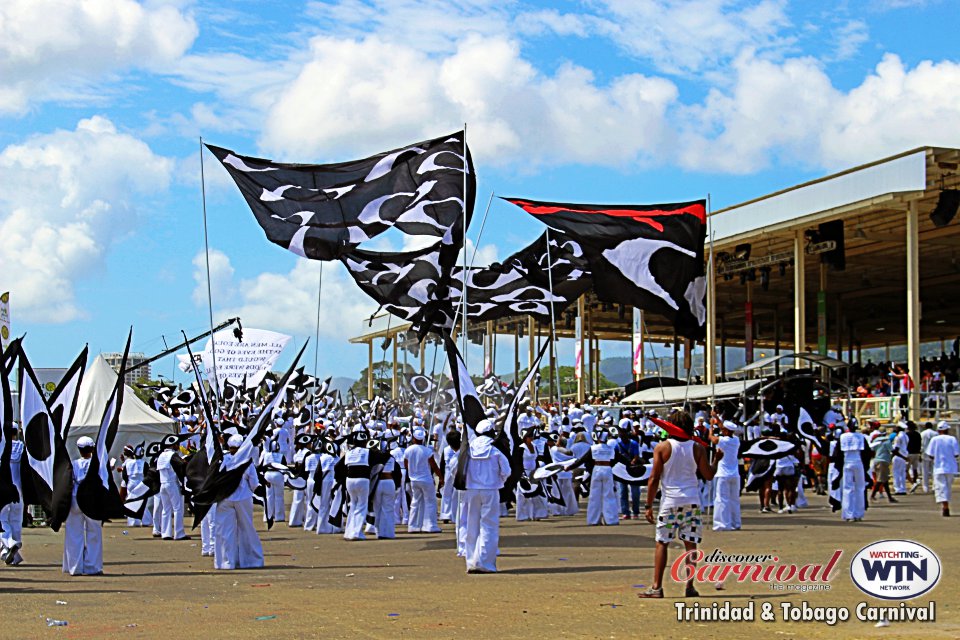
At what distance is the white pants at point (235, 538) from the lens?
542 inches

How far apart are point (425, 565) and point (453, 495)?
673cm

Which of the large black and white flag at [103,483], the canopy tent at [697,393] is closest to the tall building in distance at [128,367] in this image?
the large black and white flag at [103,483]

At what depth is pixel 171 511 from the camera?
19422 mm

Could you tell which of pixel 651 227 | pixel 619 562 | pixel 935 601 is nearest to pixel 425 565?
pixel 619 562

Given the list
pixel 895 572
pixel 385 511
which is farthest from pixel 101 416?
pixel 895 572

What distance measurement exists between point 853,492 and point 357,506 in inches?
322

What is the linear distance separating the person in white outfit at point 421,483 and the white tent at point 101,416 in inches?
350

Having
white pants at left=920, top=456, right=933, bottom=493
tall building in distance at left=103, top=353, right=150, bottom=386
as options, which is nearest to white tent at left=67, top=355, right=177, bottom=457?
tall building in distance at left=103, top=353, right=150, bottom=386

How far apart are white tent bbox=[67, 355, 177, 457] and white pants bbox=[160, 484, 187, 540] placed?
6.93m

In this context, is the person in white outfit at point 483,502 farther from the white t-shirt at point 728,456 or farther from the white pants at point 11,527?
the white t-shirt at point 728,456

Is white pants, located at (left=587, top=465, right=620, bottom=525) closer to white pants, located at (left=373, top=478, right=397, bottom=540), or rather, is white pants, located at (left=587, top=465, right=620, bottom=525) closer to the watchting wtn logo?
white pants, located at (left=373, top=478, right=397, bottom=540)

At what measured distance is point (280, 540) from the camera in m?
19.0

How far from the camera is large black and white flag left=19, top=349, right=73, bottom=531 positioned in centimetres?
1371

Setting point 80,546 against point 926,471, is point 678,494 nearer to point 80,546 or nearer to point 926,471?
point 80,546
